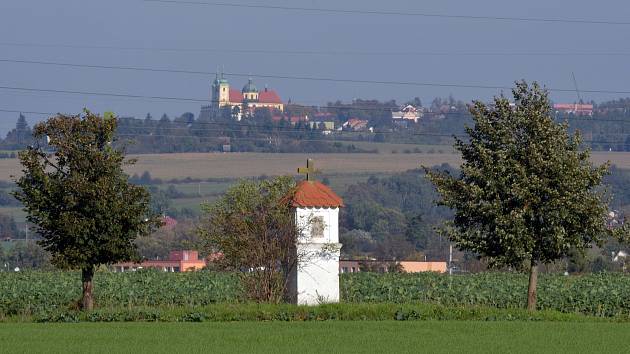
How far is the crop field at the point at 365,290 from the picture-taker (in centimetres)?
4884

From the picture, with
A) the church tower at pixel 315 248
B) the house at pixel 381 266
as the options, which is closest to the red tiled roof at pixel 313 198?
the church tower at pixel 315 248

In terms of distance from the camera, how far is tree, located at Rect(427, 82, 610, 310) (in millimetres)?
39594

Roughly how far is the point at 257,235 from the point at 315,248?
1.80m

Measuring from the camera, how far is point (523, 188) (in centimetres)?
3944

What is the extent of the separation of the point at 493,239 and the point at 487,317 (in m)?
4.13

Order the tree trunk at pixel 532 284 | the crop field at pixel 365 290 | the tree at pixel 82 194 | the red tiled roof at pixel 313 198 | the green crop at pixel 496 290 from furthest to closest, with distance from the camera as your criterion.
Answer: the green crop at pixel 496 290, the crop field at pixel 365 290, the tree trunk at pixel 532 284, the red tiled roof at pixel 313 198, the tree at pixel 82 194

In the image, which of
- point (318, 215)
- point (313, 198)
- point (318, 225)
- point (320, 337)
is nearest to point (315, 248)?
point (318, 225)

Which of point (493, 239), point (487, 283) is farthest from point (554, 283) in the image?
point (493, 239)

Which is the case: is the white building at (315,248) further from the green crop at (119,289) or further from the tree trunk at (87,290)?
the tree trunk at (87,290)

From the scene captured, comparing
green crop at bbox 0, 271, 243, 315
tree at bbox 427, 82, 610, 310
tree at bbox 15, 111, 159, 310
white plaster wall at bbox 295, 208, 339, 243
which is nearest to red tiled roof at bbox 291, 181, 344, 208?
white plaster wall at bbox 295, 208, 339, 243

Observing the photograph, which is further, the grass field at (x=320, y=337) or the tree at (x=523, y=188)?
the tree at (x=523, y=188)

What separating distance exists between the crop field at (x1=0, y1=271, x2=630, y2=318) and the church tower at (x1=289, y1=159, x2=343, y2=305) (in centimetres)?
311

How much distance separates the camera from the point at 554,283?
2404 inches

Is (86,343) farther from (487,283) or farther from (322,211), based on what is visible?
(487,283)
